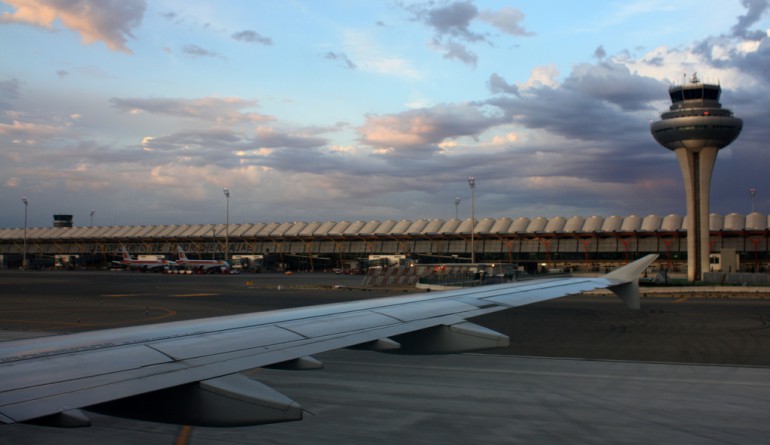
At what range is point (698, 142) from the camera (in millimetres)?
72188

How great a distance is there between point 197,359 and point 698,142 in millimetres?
77785

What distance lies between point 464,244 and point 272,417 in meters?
114

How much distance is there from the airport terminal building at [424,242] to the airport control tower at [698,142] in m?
9.58

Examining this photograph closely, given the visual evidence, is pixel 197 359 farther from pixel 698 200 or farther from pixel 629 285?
pixel 698 200

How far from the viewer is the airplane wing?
424 cm

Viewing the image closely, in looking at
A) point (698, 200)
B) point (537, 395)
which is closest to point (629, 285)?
point (537, 395)

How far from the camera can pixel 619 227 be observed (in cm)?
10675

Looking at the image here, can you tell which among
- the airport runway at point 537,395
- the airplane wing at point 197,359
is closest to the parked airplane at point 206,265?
the airport runway at point 537,395

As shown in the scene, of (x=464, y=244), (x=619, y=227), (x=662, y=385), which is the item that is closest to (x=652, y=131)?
(x=619, y=227)

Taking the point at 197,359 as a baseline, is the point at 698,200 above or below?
above

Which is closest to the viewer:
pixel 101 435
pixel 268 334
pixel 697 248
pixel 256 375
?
pixel 268 334

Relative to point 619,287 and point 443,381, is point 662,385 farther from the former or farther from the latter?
point 443,381

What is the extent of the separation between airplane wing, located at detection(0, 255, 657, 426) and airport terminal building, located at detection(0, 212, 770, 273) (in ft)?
271

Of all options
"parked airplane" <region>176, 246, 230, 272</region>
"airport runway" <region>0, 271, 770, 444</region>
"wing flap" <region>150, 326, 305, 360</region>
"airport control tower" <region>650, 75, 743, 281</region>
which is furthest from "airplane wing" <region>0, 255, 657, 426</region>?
"parked airplane" <region>176, 246, 230, 272</region>
